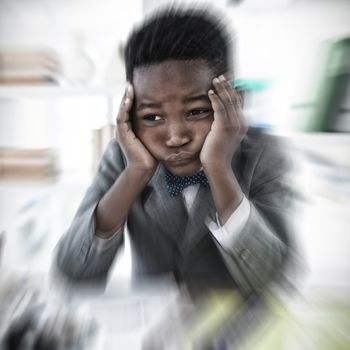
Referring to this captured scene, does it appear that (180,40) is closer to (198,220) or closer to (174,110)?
(174,110)

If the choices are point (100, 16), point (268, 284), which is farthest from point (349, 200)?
point (100, 16)

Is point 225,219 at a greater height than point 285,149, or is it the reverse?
point 285,149

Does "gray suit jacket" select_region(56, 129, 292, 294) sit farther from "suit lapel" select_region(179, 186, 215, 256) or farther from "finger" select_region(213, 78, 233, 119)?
"finger" select_region(213, 78, 233, 119)

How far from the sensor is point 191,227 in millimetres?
879

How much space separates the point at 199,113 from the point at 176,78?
9cm

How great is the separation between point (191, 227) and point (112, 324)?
0.30 metres

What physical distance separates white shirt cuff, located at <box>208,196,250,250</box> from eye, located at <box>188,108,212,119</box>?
8.2 inches

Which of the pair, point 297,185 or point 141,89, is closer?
point 141,89

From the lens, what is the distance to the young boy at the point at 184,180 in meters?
0.74

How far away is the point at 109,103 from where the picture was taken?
32.3 inches

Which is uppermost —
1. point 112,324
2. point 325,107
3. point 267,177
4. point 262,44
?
point 262,44

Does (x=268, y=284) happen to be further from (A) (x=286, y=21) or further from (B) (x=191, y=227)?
(A) (x=286, y=21)

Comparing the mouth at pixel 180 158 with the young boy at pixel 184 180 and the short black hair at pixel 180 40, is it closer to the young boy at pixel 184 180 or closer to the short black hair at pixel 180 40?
the young boy at pixel 184 180

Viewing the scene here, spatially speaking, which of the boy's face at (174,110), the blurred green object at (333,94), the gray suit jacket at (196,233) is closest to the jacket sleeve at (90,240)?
the gray suit jacket at (196,233)
